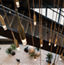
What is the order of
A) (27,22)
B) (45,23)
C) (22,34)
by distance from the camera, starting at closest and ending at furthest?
(22,34), (27,22), (45,23)

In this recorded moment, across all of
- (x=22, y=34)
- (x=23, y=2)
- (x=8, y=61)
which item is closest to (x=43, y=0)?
(x=23, y=2)

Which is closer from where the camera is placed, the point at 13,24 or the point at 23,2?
the point at 13,24

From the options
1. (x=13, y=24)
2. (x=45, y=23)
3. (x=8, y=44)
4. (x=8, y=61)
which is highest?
(x=13, y=24)

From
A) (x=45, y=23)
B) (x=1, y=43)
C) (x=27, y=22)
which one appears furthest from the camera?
(x=1, y=43)

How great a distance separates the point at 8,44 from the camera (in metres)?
4.98

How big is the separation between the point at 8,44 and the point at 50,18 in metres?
2.62

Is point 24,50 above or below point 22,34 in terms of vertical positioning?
below

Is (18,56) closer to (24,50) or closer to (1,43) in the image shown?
(24,50)

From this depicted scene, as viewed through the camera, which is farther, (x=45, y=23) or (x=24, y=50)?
(x=24, y=50)

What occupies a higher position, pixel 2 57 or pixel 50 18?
pixel 50 18

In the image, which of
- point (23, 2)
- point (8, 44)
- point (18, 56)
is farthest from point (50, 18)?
point (8, 44)

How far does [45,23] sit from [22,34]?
298 centimetres

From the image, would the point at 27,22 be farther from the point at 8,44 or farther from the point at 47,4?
the point at 8,44

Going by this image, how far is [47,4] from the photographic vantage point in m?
3.47
